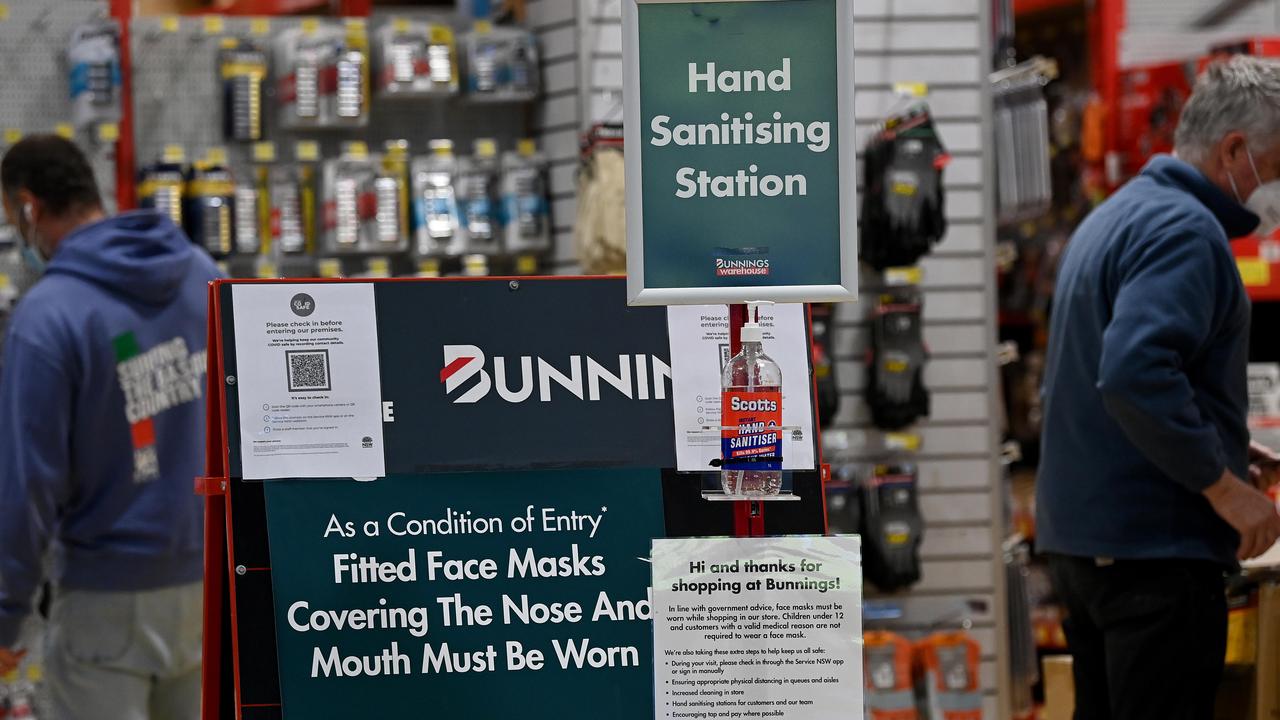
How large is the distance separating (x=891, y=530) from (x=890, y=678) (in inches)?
20.5

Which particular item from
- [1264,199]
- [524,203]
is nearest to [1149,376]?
[1264,199]

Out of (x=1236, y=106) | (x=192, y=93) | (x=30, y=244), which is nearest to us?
(x=1236, y=106)

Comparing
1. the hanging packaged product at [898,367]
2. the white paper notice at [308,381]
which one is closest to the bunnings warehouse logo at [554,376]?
the white paper notice at [308,381]

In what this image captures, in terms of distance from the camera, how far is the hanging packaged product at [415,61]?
5.87 metres

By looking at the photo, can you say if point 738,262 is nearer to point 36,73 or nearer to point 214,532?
point 214,532

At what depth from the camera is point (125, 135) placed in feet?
19.1

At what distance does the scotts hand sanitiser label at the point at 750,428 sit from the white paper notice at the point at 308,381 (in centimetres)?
52

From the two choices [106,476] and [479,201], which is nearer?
[106,476]

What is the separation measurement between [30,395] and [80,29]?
271 centimetres

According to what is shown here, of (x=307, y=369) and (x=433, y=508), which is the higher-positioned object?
(x=307, y=369)

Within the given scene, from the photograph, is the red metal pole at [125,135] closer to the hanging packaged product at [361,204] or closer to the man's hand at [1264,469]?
the hanging packaged product at [361,204]

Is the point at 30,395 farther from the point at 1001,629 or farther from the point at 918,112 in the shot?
the point at 1001,629

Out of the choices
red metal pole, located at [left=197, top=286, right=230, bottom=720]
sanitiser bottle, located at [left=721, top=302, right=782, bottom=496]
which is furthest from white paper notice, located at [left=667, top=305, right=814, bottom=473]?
red metal pole, located at [left=197, top=286, right=230, bottom=720]

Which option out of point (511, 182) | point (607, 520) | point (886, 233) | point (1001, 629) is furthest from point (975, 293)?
point (607, 520)
